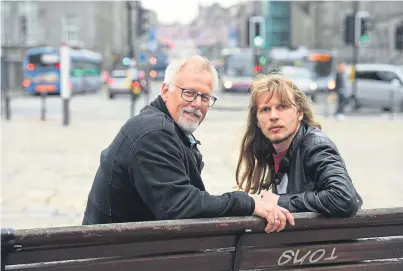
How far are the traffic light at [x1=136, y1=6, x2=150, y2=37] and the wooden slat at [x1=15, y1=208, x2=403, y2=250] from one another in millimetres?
18848

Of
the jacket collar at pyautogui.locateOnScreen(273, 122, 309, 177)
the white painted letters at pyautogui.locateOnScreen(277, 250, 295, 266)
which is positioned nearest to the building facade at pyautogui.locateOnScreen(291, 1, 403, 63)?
the jacket collar at pyautogui.locateOnScreen(273, 122, 309, 177)

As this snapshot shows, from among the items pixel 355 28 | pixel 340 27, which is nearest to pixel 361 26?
pixel 355 28

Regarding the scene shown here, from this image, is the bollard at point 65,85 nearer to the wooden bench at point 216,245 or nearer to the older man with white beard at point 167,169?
the older man with white beard at point 167,169

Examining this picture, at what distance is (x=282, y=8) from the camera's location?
76312 millimetres

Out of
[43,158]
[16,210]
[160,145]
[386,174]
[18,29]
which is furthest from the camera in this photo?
[18,29]

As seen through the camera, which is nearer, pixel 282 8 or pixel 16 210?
pixel 16 210

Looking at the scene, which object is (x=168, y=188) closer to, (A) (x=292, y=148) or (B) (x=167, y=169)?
(B) (x=167, y=169)

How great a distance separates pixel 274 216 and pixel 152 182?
53 centimetres

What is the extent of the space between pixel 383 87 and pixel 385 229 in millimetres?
25374

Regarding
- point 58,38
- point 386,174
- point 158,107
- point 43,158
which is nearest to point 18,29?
point 58,38

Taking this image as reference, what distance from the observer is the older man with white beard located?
2842mm

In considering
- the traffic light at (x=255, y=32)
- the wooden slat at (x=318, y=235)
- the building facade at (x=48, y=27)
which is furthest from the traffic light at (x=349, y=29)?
the building facade at (x=48, y=27)

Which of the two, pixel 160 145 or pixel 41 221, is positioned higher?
pixel 160 145

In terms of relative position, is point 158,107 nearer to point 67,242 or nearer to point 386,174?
point 67,242
